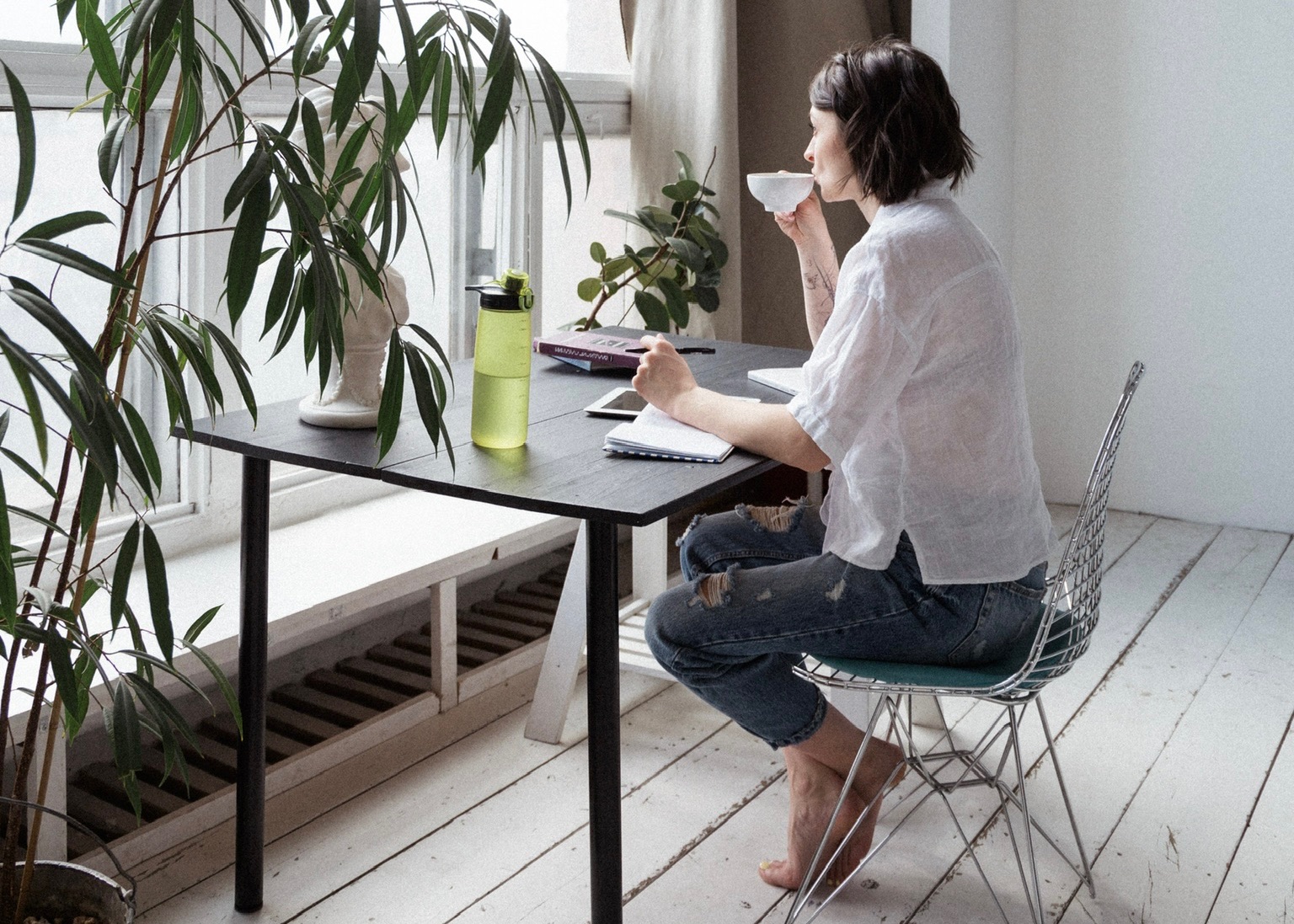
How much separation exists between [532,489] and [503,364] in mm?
214

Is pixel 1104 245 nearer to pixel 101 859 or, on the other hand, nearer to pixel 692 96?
pixel 692 96

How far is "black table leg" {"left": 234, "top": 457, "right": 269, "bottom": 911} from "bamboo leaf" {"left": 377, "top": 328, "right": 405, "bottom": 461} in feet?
1.51

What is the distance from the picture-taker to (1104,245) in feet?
13.1

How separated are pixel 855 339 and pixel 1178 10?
2686mm

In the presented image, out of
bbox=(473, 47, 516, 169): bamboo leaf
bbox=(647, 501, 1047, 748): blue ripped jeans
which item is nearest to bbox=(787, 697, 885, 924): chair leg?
bbox=(647, 501, 1047, 748): blue ripped jeans

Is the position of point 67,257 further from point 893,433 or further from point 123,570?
point 893,433

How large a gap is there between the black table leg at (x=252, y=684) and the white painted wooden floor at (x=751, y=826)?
7 centimetres

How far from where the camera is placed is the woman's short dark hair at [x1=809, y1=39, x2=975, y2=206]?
1733mm

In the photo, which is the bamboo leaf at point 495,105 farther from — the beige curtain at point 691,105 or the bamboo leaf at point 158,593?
the beige curtain at point 691,105

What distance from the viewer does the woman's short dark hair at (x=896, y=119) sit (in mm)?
1733

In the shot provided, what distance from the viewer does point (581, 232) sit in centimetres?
327

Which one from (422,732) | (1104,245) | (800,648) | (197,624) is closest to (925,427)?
(800,648)

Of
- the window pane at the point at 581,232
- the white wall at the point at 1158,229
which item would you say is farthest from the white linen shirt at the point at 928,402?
the white wall at the point at 1158,229

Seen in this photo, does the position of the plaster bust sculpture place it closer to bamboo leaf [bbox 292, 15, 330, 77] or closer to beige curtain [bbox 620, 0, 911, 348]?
bamboo leaf [bbox 292, 15, 330, 77]
